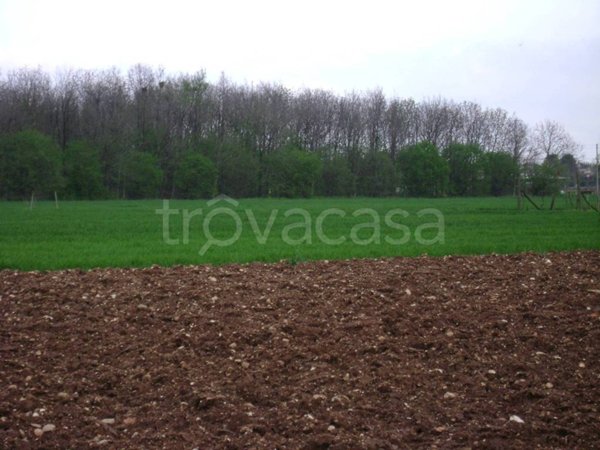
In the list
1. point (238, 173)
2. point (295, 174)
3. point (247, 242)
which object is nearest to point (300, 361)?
point (247, 242)

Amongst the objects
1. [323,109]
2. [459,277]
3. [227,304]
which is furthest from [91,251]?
[323,109]

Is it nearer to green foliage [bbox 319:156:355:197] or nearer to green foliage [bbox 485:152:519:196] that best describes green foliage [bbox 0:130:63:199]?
green foliage [bbox 319:156:355:197]

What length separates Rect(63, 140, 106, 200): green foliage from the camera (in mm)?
65062

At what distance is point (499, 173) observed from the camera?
84.2 meters

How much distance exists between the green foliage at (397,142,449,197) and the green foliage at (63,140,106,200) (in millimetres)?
36853

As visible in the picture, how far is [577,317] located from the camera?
7.15m

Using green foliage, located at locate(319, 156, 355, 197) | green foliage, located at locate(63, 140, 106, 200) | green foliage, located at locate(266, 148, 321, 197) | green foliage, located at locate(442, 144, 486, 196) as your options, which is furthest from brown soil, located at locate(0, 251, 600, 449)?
green foliage, located at locate(442, 144, 486, 196)

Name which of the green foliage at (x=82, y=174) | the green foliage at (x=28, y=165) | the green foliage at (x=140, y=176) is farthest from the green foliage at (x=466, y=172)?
the green foliage at (x=28, y=165)

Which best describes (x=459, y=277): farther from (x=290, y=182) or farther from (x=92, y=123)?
(x=92, y=123)

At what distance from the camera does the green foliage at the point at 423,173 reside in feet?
262

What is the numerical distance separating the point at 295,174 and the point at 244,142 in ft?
37.6

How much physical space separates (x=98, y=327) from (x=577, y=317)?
5.23m

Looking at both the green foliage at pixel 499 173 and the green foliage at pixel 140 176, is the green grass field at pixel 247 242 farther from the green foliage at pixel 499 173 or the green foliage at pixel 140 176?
the green foliage at pixel 499 173

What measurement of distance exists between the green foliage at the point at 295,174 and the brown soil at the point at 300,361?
63400 mm
